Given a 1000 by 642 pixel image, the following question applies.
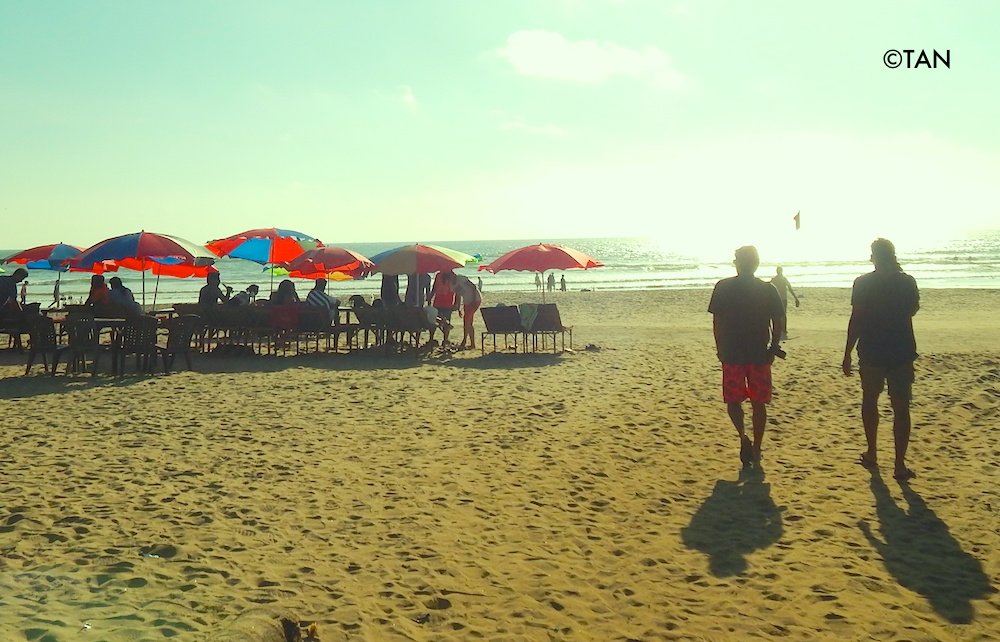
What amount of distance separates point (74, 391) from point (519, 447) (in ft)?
17.7

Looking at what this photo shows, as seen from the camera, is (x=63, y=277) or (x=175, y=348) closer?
(x=175, y=348)

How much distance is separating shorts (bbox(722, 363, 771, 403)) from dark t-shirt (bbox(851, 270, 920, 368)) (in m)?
0.65

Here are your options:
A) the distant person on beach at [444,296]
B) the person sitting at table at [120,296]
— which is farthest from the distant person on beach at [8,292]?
the distant person on beach at [444,296]

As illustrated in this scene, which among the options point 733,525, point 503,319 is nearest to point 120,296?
point 503,319

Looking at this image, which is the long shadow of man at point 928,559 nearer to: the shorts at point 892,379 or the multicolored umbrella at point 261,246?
the shorts at point 892,379

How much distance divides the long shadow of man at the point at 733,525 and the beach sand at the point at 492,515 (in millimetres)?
20

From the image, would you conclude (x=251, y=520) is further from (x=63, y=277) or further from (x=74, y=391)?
(x=63, y=277)

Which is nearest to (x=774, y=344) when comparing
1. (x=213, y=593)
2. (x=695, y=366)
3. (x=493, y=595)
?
(x=493, y=595)

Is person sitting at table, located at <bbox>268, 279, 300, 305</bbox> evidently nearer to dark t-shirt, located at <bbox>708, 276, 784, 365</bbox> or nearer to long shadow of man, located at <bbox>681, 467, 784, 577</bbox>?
dark t-shirt, located at <bbox>708, 276, 784, 365</bbox>

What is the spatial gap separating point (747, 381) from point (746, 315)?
495mm

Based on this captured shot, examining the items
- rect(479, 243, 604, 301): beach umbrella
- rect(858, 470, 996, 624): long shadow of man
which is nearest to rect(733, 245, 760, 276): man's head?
rect(858, 470, 996, 624): long shadow of man

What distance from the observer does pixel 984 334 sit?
16328 mm

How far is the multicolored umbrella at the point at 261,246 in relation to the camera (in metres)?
14.0

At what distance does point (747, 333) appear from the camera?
241 inches
